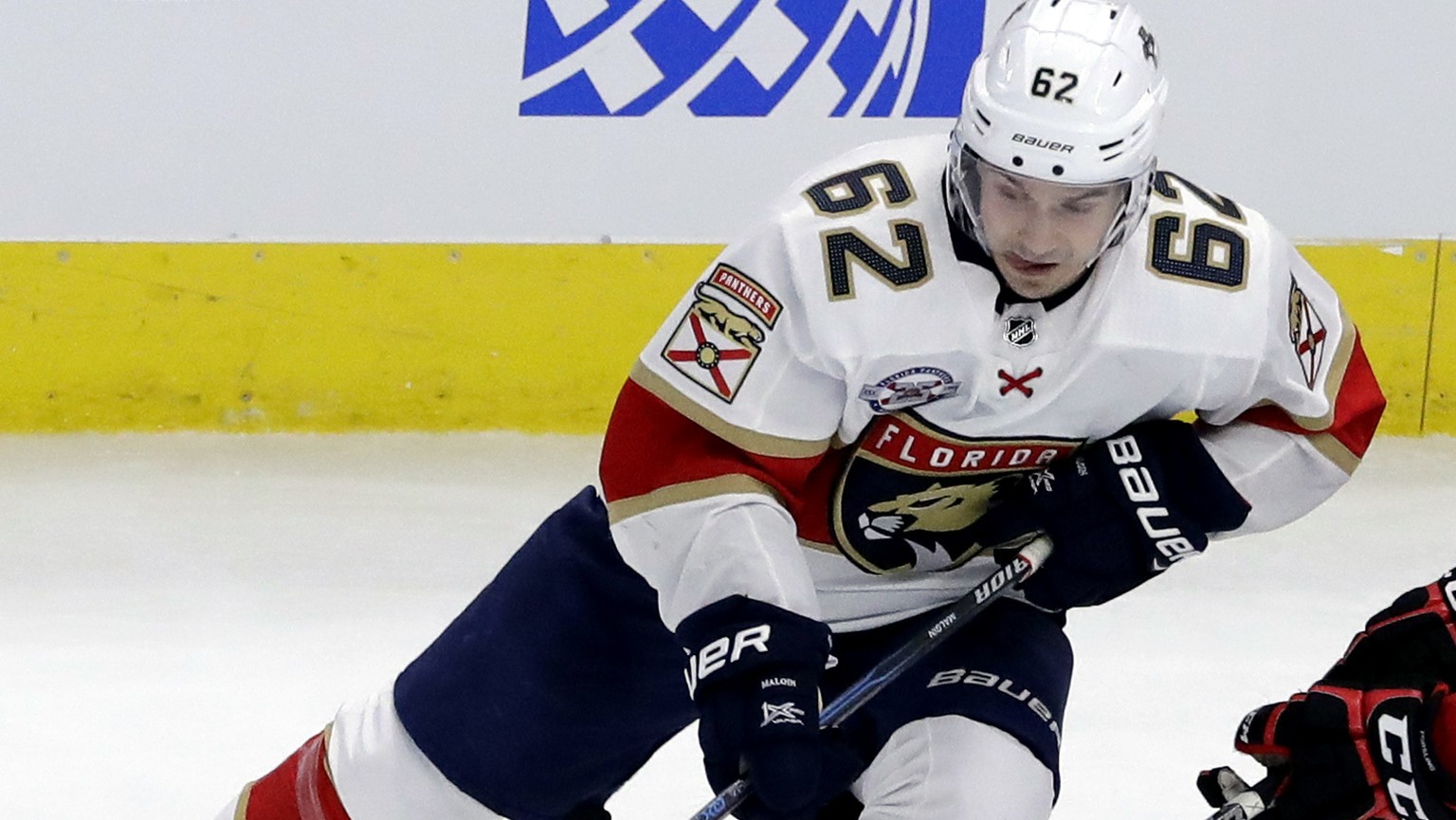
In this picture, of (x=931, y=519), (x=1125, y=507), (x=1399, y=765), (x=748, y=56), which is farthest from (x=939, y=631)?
(x=748, y=56)

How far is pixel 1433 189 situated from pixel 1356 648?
1.92 meters

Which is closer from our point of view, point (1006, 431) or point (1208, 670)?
point (1006, 431)

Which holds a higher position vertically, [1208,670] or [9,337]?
[9,337]

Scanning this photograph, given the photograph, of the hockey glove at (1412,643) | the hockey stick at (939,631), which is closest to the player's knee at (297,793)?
the hockey stick at (939,631)

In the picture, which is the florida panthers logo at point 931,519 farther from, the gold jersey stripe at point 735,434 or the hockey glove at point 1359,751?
the hockey glove at point 1359,751

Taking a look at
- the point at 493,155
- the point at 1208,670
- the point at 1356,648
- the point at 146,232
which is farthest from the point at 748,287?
the point at 146,232

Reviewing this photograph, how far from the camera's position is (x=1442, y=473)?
3.61 m

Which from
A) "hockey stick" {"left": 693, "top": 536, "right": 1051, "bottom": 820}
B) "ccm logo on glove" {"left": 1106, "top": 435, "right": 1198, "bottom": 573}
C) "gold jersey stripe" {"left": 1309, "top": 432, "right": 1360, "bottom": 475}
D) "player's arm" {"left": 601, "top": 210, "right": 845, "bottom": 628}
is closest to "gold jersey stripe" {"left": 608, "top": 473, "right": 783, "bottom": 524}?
"player's arm" {"left": 601, "top": 210, "right": 845, "bottom": 628}

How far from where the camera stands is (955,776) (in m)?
1.80

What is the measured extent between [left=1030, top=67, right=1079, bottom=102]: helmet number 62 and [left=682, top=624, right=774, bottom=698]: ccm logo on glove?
20.1 inches

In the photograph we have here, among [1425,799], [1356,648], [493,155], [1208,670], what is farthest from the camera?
[493,155]

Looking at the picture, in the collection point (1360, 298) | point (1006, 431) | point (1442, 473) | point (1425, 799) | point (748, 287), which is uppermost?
point (748, 287)

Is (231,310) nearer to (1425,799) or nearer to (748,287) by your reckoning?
(748,287)

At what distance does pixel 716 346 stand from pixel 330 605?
1512 mm
